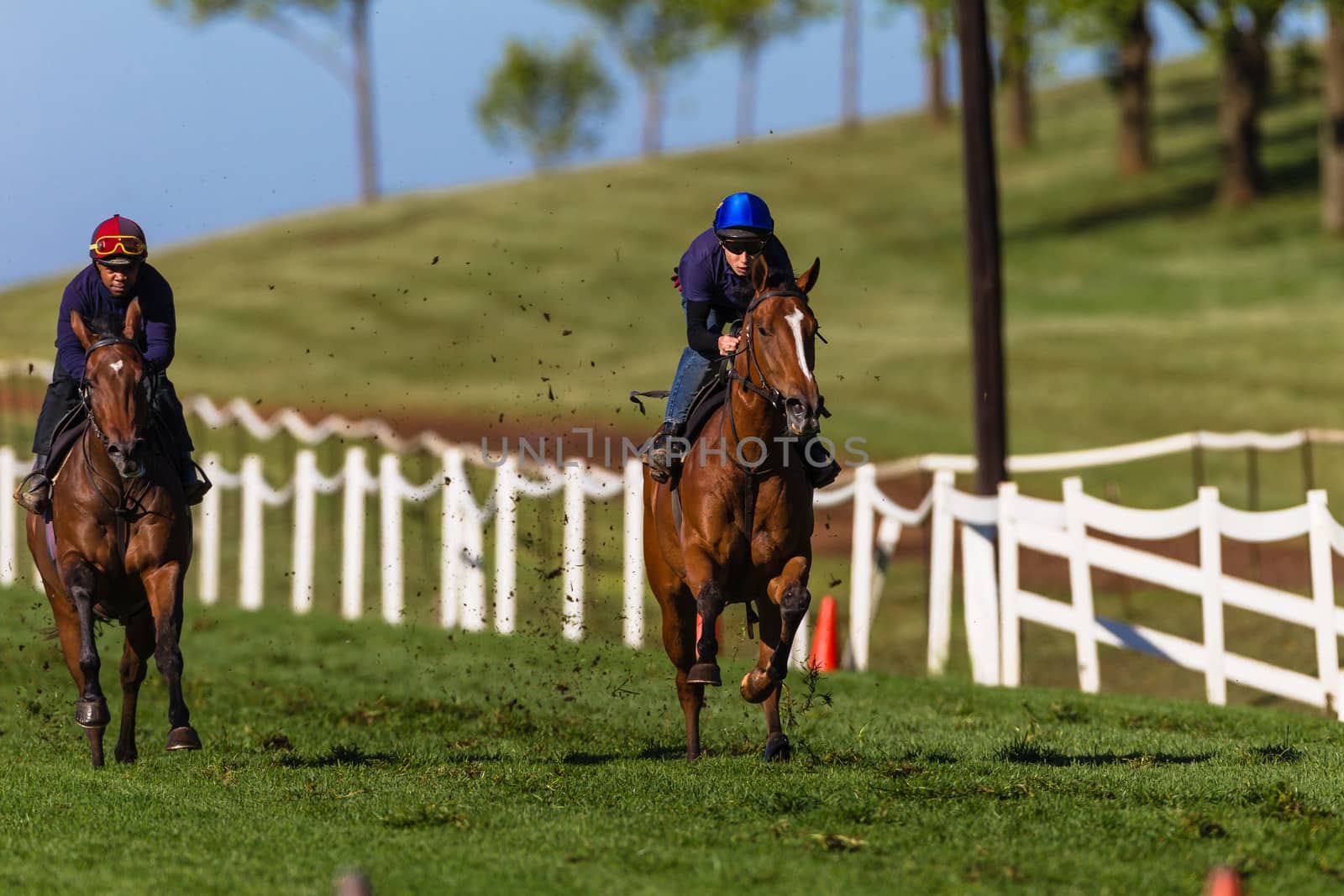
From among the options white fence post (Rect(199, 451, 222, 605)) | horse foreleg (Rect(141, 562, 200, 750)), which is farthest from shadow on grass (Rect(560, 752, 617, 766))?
white fence post (Rect(199, 451, 222, 605))

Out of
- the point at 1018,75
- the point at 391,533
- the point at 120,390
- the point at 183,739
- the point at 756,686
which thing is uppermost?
the point at 1018,75

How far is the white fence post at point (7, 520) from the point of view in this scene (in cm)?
2270

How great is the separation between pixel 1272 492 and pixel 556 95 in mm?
81370

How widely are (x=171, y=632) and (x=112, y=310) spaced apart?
6.35 ft

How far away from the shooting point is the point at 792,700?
13.2 meters

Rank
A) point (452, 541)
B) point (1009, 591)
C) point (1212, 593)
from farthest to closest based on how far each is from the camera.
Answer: point (452, 541) → point (1009, 591) → point (1212, 593)

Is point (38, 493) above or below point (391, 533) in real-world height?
below

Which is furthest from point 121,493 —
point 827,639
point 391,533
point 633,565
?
point 391,533

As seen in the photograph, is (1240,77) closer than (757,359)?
No

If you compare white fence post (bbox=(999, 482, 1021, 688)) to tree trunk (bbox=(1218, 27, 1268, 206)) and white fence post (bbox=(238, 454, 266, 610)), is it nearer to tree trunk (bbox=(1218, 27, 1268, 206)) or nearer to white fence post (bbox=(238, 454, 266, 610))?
white fence post (bbox=(238, 454, 266, 610))

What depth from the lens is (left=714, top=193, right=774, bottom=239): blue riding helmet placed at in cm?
972

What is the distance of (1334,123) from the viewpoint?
140 ft

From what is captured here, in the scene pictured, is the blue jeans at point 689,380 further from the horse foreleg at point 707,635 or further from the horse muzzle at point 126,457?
the horse muzzle at point 126,457

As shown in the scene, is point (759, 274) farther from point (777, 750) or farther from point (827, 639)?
point (827, 639)
